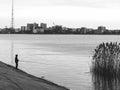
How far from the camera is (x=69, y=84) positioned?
25.5 m

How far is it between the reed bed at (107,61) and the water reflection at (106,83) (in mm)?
426

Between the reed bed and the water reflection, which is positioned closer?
the water reflection

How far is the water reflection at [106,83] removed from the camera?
2428 centimetres

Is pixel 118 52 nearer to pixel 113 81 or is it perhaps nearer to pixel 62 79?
pixel 113 81

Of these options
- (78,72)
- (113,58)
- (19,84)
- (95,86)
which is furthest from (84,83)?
(19,84)

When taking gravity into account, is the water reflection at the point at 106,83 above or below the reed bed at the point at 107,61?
below

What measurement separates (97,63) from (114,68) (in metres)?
2.03

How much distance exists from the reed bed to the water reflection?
16.8 inches

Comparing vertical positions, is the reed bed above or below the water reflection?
above

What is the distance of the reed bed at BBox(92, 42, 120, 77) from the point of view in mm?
25844

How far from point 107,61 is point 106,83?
2.24 metres

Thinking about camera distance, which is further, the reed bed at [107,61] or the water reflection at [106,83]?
the reed bed at [107,61]

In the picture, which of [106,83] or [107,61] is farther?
[107,61]

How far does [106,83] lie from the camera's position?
82.2 feet
